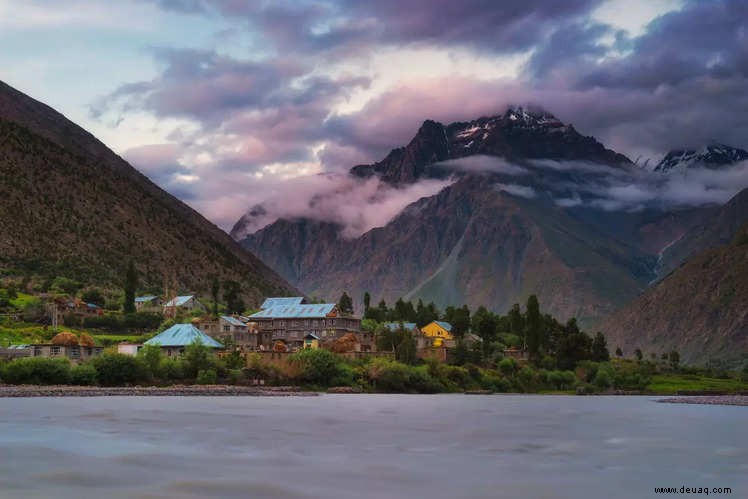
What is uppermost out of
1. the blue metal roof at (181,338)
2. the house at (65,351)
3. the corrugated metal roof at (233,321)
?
the corrugated metal roof at (233,321)

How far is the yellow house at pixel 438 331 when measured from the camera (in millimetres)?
180625

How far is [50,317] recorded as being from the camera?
147 m

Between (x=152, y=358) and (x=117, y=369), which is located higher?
(x=152, y=358)

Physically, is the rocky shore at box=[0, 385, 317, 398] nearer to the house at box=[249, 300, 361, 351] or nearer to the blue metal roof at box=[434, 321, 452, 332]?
the house at box=[249, 300, 361, 351]

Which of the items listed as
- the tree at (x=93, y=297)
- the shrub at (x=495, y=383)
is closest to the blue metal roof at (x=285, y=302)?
the tree at (x=93, y=297)

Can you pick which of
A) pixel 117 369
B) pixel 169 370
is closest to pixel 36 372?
pixel 117 369

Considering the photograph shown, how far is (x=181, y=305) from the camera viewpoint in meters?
187

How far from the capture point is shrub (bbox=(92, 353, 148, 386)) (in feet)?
350

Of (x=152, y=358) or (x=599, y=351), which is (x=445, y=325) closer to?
(x=599, y=351)

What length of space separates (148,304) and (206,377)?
73.7m

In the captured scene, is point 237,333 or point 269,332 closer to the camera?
point 237,333

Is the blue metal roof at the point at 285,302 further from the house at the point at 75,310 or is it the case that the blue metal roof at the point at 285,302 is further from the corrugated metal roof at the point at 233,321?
the house at the point at 75,310

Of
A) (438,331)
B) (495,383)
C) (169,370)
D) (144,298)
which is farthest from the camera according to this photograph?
(144,298)

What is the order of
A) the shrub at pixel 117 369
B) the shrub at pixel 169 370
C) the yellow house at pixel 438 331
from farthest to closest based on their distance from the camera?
the yellow house at pixel 438 331 → the shrub at pixel 169 370 → the shrub at pixel 117 369
